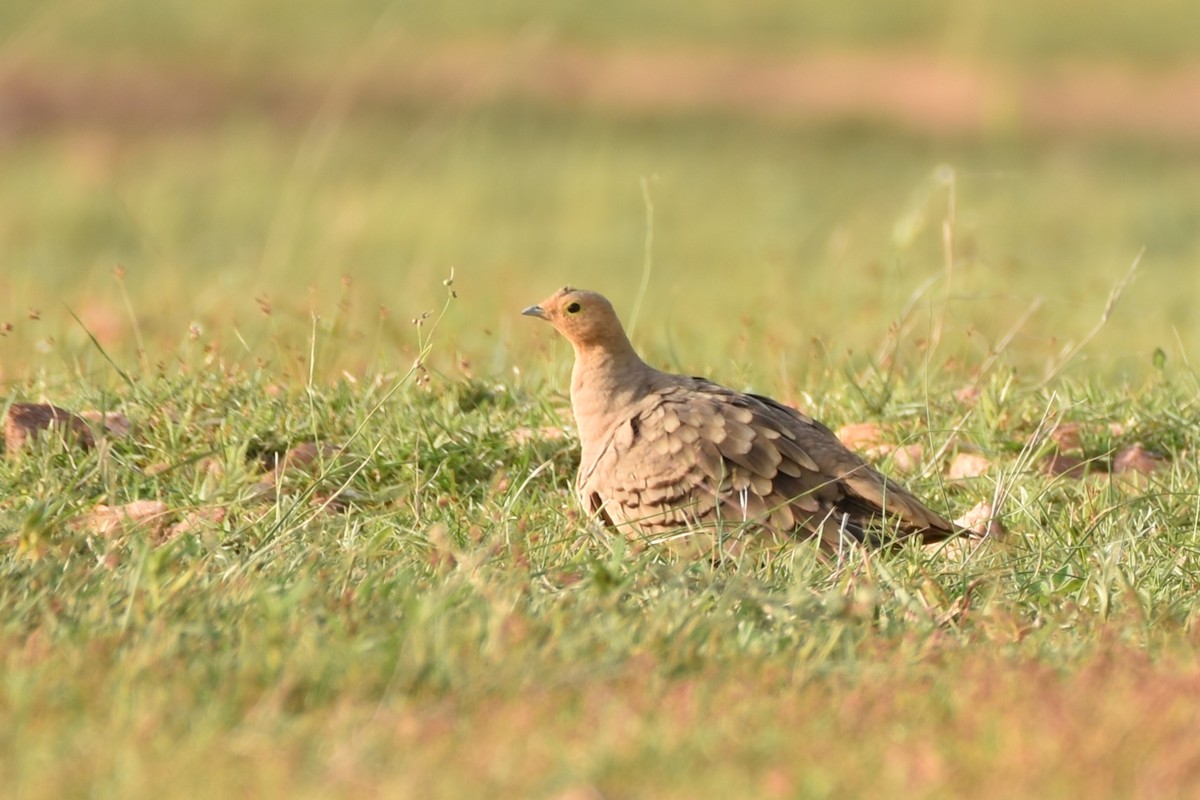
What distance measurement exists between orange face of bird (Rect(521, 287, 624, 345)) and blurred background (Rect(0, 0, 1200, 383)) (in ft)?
1.96

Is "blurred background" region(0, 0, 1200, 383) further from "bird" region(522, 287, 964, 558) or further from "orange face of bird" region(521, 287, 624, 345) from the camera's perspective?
"bird" region(522, 287, 964, 558)

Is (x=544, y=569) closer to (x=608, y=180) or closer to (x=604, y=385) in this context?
(x=604, y=385)

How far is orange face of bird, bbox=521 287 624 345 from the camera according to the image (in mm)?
4727

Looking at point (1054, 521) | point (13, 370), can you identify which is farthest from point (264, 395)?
point (1054, 521)

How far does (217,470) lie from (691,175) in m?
11.7

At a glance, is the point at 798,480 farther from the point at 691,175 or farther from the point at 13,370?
the point at 691,175

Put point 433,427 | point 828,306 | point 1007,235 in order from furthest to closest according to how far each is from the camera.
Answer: point 1007,235, point 828,306, point 433,427

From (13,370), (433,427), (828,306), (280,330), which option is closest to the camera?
(433,427)

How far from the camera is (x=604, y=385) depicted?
4.69 meters

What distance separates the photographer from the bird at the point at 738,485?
4.33 m

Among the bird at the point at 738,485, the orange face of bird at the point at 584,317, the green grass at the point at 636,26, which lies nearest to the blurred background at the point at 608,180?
the green grass at the point at 636,26

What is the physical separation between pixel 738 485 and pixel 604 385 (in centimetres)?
54

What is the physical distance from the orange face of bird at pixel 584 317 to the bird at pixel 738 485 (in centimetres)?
30

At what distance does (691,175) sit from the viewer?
630 inches
